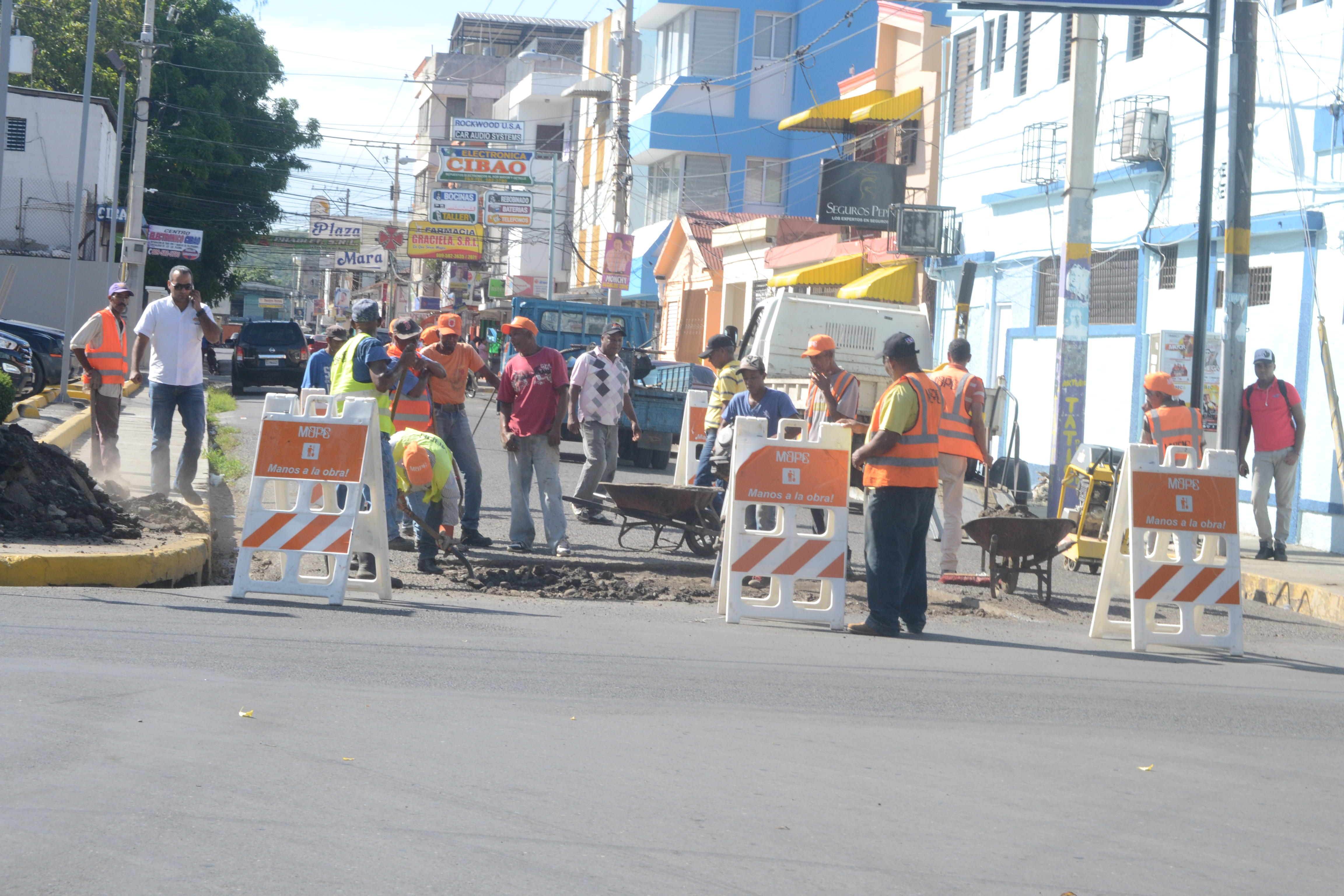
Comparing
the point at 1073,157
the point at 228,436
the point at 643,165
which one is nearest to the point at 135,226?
the point at 228,436

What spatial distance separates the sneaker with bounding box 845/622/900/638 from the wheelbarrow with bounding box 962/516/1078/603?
1.52 m

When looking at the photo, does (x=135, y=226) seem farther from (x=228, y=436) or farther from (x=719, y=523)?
(x=719, y=523)

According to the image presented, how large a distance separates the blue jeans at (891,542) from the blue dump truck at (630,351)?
595 centimetres

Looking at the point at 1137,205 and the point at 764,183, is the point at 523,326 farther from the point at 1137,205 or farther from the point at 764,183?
the point at 764,183

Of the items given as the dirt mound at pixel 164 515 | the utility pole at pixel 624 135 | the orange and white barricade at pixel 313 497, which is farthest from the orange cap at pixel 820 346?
the utility pole at pixel 624 135

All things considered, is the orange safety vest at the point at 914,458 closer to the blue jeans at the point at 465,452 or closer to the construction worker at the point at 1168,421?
the construction worker at the point at 1168,421

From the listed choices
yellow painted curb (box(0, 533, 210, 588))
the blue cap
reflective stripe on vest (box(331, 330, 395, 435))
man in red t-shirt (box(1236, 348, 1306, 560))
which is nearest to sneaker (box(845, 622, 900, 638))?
reflective stripe on vest (box(331, 330, 395, 435))

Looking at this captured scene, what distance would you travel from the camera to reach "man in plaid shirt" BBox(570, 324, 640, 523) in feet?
41.7

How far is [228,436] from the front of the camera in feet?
66.4

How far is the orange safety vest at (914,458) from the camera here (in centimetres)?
847

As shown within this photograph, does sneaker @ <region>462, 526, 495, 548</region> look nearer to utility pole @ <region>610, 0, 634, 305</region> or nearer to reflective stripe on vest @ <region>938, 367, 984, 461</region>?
reflective stripe on vest @ <region>938, 367, 984, 461</region>

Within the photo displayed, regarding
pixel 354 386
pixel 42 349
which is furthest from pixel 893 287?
pixel 354 386

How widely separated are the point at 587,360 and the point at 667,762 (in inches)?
310

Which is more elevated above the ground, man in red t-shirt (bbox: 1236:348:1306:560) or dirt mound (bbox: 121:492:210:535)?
man in red t-shirt (bbox: 1236:348:1306:560)
